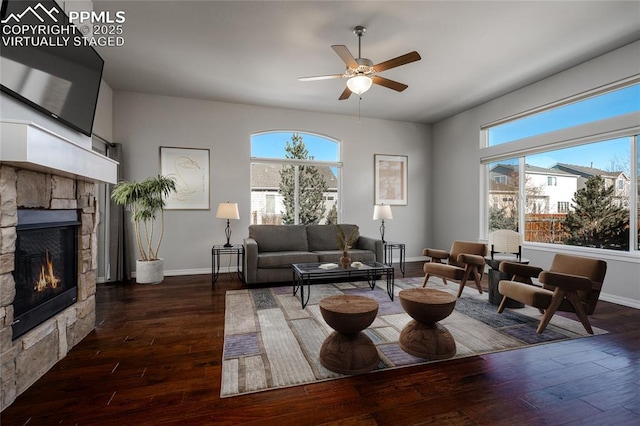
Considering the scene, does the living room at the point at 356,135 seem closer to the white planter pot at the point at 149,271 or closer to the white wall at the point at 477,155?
the white wall at the point at 477,155

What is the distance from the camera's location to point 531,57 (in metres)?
3.78

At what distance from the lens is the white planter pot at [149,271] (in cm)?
449

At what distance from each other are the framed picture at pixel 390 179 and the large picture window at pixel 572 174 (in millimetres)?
1690

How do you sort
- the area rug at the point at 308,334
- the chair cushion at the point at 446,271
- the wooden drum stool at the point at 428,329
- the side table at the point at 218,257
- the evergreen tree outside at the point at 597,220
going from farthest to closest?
the side table at the point at 218,257, the chair cushion at the point at 446,271, the evergreen tree outside at the point at 597,220, the wooden drum stool at the point at 428,329, the area rug at the point at 308,334

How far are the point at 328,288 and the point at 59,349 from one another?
295cm

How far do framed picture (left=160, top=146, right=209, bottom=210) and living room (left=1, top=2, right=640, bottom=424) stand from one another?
0.11m

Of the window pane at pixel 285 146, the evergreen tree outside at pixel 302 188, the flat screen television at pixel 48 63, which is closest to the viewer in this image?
the flat screen television at pixel 48 63

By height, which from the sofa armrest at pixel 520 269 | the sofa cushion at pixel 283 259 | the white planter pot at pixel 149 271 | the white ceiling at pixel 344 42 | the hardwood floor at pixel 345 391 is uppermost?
the white ceiling at pixel 344 42

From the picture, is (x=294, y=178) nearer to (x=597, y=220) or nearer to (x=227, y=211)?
(x=227, y=211)

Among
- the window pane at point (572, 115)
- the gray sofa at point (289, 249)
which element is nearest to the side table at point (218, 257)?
the gray sofa at point (289, 249)

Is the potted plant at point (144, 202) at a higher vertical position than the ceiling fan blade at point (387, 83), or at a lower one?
lower

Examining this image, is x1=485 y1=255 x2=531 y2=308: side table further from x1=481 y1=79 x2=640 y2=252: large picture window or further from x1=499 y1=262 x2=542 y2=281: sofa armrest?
x1=481 y1=79 x2=640 y2=252: large picture window

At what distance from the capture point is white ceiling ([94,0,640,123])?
113 inches

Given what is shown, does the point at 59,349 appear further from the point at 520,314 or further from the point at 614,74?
the point at 614,74
